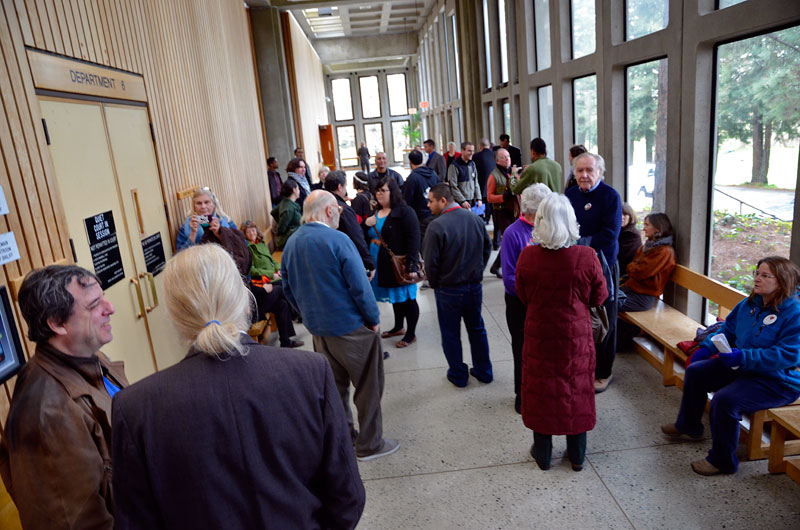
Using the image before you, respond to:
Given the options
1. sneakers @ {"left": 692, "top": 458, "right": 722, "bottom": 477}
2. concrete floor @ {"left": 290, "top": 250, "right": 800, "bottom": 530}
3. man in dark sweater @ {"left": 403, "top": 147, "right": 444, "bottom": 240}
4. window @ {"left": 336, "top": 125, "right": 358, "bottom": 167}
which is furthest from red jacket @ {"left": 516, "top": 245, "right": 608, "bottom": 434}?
window @ {"left": 336, "top": 125, "right": 358, "bottom": 167}

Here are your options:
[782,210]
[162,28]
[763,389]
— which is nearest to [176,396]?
[763,389]

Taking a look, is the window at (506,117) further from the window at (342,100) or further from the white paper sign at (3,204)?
the window at (342,100)

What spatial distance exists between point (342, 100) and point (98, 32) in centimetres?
2944

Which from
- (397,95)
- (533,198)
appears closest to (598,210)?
(533,198)

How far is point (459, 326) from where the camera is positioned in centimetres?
465

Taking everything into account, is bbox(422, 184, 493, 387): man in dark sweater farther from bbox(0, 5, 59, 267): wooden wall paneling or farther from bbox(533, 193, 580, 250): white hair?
bbox(0, 5, 59, 267): wooden wall paneling

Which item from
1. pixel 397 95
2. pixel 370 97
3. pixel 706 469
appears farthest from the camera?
pixel 397 95

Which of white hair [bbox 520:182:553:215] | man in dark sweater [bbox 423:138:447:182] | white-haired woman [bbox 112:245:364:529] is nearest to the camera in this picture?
white-haired woman [bbox 112:245:364:529]

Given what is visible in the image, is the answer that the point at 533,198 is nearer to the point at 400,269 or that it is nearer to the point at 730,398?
the point at 730,398

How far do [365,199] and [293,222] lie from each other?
0.99 meters

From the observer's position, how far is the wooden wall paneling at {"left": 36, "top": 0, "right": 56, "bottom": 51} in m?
3.14

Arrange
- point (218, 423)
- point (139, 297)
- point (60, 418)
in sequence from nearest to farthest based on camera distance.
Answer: point (218, 423) < point (60, 418) < point (139, 297)

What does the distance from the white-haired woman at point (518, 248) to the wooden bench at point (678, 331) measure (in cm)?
127

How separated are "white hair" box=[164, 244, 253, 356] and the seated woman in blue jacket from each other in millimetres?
3078
